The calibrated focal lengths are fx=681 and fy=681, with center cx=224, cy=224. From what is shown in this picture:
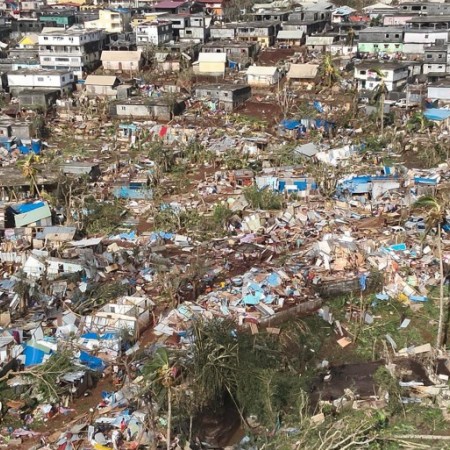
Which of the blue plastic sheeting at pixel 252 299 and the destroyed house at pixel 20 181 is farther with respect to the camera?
the destroyed house at pixel 20 181

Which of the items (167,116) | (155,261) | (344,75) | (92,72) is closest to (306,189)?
(155,261)

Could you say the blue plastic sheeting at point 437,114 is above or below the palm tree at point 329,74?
below

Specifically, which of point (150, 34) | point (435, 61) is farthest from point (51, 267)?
point (150, 34)

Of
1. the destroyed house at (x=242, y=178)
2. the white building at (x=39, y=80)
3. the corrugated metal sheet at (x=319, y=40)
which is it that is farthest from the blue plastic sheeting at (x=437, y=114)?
the white building at (x=39, y=80)

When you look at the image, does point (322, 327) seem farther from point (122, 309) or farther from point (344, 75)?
point (344, 75)

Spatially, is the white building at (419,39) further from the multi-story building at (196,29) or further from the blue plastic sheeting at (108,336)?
the blue plastic sheeting at (108,336)

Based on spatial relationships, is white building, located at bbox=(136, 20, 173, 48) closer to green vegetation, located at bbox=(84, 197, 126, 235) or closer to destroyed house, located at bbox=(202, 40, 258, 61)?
destroyed house, located at bbox=(202, 40, 258, 61)

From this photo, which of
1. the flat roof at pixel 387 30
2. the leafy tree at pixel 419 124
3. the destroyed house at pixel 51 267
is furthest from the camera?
the flat roof at pixel 387 30
